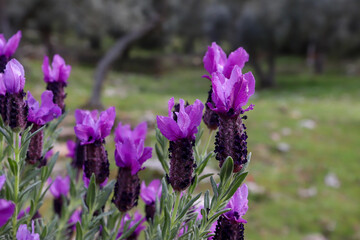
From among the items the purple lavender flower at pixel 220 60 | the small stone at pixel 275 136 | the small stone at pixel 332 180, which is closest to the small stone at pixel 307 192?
the small stone at pixel 332 180

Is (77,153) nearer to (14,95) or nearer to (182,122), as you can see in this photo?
(14,95)

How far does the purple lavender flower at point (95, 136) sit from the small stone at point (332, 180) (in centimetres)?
445

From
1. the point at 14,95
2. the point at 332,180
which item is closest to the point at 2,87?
the point at 14,95

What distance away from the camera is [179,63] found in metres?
24.3

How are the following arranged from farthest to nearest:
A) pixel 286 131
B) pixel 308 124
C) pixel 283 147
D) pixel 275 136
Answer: pixel 308 124 → pixel 286 131 → pixel 275 136 → pixel 283 147

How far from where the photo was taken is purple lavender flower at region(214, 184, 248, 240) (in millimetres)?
802

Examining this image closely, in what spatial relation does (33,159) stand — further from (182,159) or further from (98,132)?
(182,159)

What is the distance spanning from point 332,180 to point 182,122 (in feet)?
15.4

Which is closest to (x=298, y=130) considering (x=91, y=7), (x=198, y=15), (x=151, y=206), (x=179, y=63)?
(x=151, y=206)

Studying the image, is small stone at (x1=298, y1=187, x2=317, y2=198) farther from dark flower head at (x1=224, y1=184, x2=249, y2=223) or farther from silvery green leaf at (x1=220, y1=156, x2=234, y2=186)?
silvery green leaf at (x1=220, y1=156, x2=234, y2=186)

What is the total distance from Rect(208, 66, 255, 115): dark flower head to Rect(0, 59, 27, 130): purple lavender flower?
0.39m

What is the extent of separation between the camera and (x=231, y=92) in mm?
740

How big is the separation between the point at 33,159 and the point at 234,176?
1.69 ft

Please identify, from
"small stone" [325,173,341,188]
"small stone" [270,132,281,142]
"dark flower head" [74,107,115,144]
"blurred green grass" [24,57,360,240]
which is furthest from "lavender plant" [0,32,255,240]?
"small stone" [270,132,281,142]
